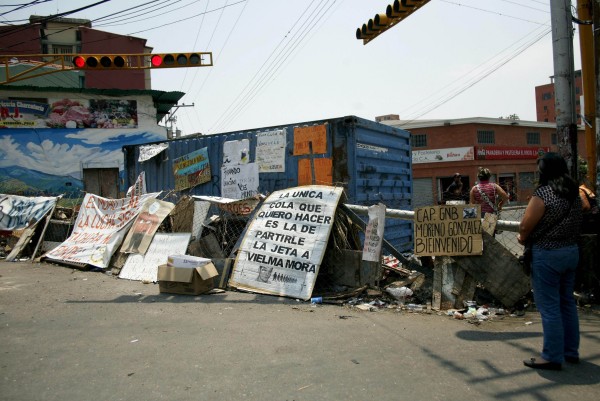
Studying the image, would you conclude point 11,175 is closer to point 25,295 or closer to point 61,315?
point 25,295

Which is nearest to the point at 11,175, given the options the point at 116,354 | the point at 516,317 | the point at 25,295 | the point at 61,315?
the point at 25,295

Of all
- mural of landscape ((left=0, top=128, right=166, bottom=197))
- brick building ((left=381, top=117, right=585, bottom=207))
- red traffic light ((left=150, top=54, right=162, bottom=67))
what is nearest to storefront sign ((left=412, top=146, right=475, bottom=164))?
brick building ((left=381, top=117, right=585, bottom=207))

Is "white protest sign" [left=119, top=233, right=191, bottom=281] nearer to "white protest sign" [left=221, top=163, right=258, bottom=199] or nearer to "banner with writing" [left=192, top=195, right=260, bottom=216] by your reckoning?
"banner with writing" [left=192, top=195, right=260, bottom=216]

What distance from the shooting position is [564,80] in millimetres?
5906

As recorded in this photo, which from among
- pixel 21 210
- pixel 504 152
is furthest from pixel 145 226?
pixel 504 152

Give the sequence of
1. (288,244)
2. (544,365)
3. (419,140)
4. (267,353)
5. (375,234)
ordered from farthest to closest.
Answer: (419,140)
(288,244)
(375,234)
(267,353)
(544,365)

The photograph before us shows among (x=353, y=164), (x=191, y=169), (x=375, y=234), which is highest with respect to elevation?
(x=191, y=169)

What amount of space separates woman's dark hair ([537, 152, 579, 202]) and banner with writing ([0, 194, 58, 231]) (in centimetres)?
1070

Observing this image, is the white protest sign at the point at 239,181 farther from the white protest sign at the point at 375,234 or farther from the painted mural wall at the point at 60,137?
the painted mural wall at the point at 60,137

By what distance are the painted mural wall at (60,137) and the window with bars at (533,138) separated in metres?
29.6

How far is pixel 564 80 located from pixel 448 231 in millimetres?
2463

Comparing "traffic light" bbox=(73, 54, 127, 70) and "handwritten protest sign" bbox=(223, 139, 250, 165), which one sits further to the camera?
"traffic light" bbox=(73, 54, 127, 70)

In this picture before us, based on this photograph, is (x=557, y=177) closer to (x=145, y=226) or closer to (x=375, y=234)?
(x=375, y=234)

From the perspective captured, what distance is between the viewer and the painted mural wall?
78.4 ft
